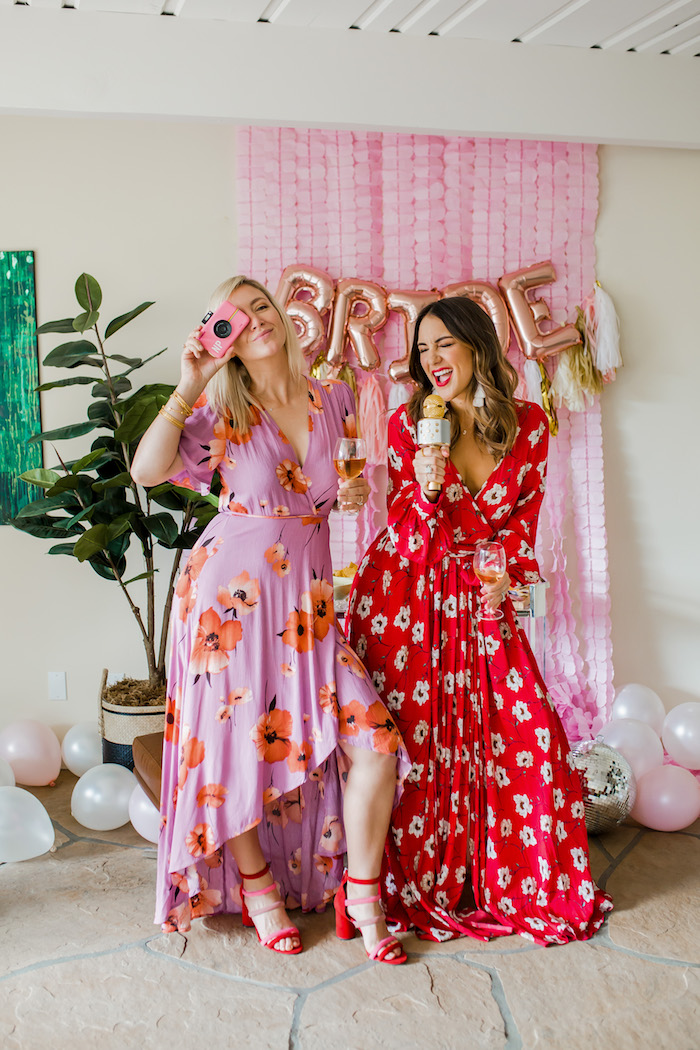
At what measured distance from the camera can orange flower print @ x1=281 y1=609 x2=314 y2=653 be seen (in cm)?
229

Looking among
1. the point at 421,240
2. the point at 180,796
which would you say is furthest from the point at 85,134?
the point at 180,796

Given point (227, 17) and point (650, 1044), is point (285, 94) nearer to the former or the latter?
point (227, 17)

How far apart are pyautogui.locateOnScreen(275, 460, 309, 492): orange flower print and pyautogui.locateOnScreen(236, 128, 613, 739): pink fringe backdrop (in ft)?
4.75

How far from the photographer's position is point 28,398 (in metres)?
3.71

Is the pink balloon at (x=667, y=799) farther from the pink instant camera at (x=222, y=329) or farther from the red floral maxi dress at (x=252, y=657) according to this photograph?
the pink instant camera at (x=222, y=329)

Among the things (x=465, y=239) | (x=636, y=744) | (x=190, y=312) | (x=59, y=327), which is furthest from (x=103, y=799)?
(x=465, y=239)

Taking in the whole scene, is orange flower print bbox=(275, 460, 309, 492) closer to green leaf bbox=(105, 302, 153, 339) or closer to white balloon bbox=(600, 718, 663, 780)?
green leaf bbox=(105, 302, 153, 339)

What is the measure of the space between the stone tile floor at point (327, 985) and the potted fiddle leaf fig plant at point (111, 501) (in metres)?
0.89

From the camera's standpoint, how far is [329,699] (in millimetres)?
2297

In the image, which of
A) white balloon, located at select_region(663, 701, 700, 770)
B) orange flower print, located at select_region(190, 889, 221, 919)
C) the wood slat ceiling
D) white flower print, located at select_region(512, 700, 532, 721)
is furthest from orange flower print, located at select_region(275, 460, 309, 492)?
white balloon, located at select_region(663, 701, 700, 770)

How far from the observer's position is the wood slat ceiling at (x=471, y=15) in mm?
3094

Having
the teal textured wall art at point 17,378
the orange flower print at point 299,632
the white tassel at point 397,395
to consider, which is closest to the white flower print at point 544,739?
the orange flower print at point 299,632

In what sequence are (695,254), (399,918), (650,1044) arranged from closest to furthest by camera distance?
(650,1044), (399,918), (695,254)

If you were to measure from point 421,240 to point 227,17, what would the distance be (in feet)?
3.76
